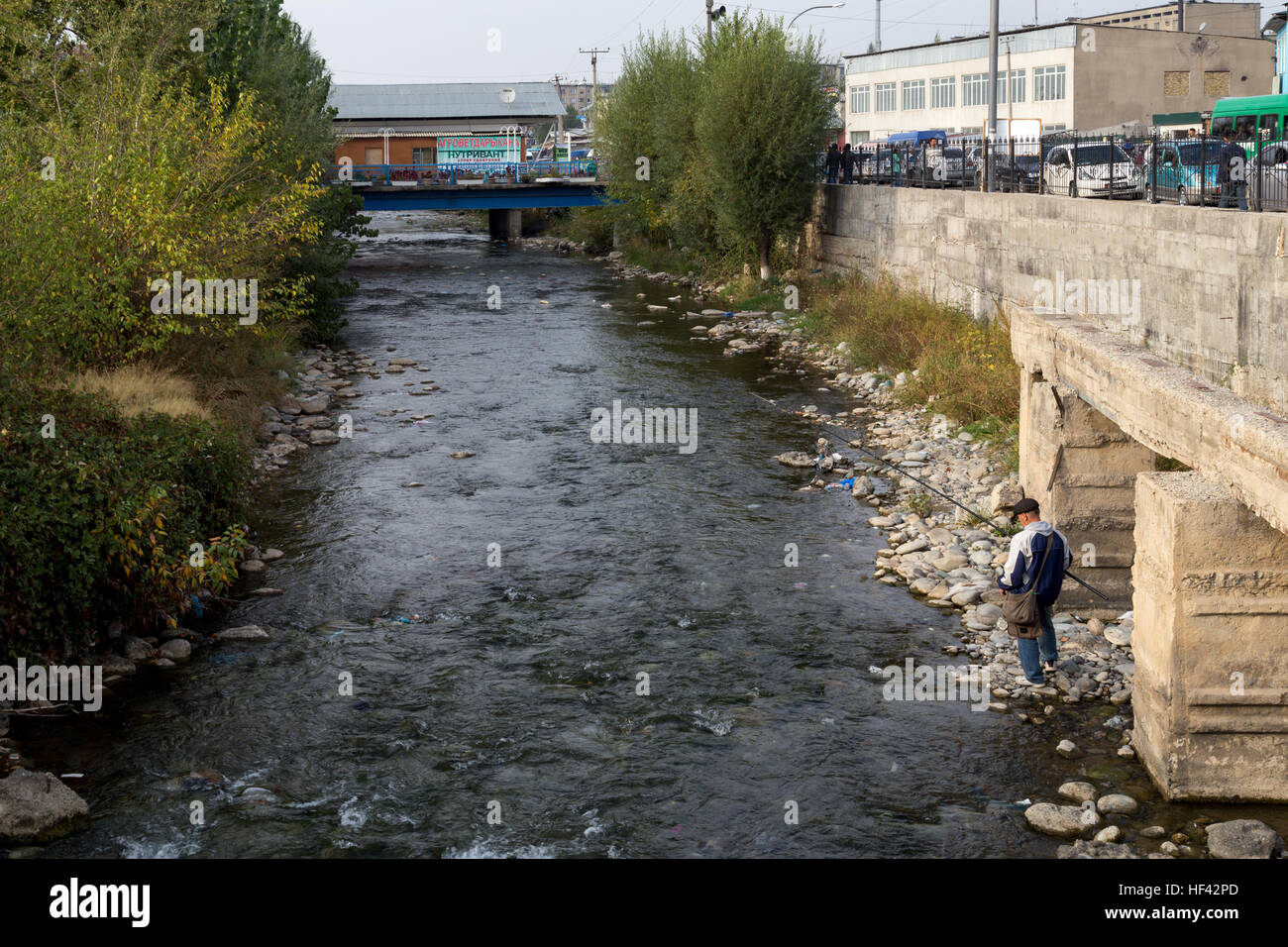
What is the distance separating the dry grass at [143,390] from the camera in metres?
14.6

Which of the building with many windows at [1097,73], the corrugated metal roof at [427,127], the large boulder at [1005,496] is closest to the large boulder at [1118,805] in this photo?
the large boulder at [1005,496]

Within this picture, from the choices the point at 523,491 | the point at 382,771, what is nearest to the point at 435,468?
the point at 523,491

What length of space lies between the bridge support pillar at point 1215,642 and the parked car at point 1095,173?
1219 cm

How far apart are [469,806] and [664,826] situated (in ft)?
→ 4.67

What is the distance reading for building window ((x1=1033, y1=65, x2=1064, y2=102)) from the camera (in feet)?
199

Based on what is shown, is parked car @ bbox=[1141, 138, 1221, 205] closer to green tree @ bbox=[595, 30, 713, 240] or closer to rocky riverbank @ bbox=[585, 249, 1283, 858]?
rocky riverbank @ bbox=[585, 249, 1283, 858]

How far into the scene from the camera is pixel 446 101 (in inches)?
3324

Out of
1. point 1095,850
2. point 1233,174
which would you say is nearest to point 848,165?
point 1233,174

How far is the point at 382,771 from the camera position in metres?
9.73

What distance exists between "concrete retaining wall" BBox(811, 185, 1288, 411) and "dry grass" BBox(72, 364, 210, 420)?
11.9 metres

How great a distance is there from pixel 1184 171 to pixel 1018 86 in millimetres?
50910

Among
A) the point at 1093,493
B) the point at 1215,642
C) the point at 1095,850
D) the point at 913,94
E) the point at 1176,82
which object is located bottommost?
the point at 1095,850

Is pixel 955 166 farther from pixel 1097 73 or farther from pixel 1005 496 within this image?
pixel 1097 73
